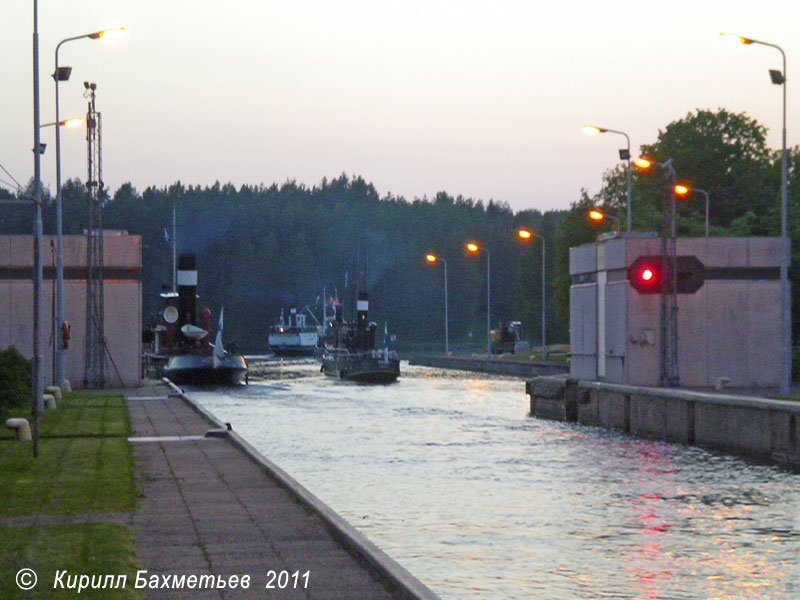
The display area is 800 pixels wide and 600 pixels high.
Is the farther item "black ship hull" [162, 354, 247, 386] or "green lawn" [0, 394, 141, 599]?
"black ship hull" [162, 354, 247, 386]

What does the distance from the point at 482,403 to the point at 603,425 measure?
1477cm

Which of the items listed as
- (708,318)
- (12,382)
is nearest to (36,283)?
(12,382)

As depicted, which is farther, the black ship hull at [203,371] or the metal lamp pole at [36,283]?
the black ship hull at [203,371]

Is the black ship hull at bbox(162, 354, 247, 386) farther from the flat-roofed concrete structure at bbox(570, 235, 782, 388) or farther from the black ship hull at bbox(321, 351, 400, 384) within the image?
the flat-roofed concrete structure at bbox(570, 235, 782, 388)

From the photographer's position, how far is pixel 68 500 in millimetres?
19250

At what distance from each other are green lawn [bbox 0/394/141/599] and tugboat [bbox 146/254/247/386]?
1637 inches

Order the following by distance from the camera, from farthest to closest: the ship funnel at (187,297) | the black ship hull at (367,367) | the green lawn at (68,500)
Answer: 1. the black ship hull at (367,367)
2. the ship funnel at (187,297)
3. the green lawn at (68,500)

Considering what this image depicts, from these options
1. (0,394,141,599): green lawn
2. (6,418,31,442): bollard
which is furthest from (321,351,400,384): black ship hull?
(6,418,31,442): bollard

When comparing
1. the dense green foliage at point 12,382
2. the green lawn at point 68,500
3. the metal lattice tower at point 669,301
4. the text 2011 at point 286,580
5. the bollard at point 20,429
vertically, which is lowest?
the text 2011 at point 286,580

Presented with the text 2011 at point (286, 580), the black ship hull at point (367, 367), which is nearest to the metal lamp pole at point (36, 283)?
the text 2011 at point (286, 580)

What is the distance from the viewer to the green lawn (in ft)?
45.4

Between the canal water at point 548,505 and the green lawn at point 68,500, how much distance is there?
353 centimetres

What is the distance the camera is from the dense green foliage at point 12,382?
1347 inches
